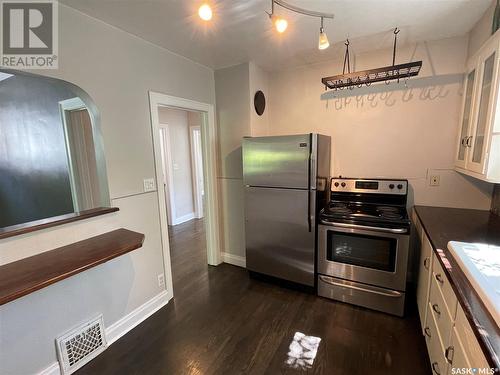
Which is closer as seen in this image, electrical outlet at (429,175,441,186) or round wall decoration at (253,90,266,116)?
electrical outlet at (429,175,441,186)

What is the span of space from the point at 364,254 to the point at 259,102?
205 cm

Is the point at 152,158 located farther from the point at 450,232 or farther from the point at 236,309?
the point at 450,232

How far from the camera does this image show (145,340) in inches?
76.8

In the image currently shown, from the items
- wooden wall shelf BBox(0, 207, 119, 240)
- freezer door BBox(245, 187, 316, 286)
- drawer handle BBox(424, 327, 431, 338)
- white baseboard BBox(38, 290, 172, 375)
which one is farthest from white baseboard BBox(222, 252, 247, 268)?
drawer handle BBox(424, 327, 431, 338)

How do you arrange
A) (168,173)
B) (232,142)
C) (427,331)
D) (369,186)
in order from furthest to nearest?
(168,173) < (232,142) < (369,186) < (427,331)

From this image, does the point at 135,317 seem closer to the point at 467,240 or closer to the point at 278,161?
the point at 278,161

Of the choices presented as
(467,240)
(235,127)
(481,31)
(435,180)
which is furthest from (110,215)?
(481,31)

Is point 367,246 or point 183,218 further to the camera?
point 183,218

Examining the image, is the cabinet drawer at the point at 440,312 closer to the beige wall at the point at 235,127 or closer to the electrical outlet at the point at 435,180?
the electrical outlet at the point at 435,180

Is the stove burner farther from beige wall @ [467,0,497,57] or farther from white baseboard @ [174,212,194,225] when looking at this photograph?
white baseboard @ [174,212,194,225]

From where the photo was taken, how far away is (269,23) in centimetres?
187

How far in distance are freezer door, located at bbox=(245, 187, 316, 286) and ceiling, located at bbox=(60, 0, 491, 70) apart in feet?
4.64

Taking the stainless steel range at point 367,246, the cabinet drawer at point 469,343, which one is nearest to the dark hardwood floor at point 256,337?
the stainless steel range at point 367,246

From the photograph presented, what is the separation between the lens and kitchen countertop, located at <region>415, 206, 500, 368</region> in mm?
764
